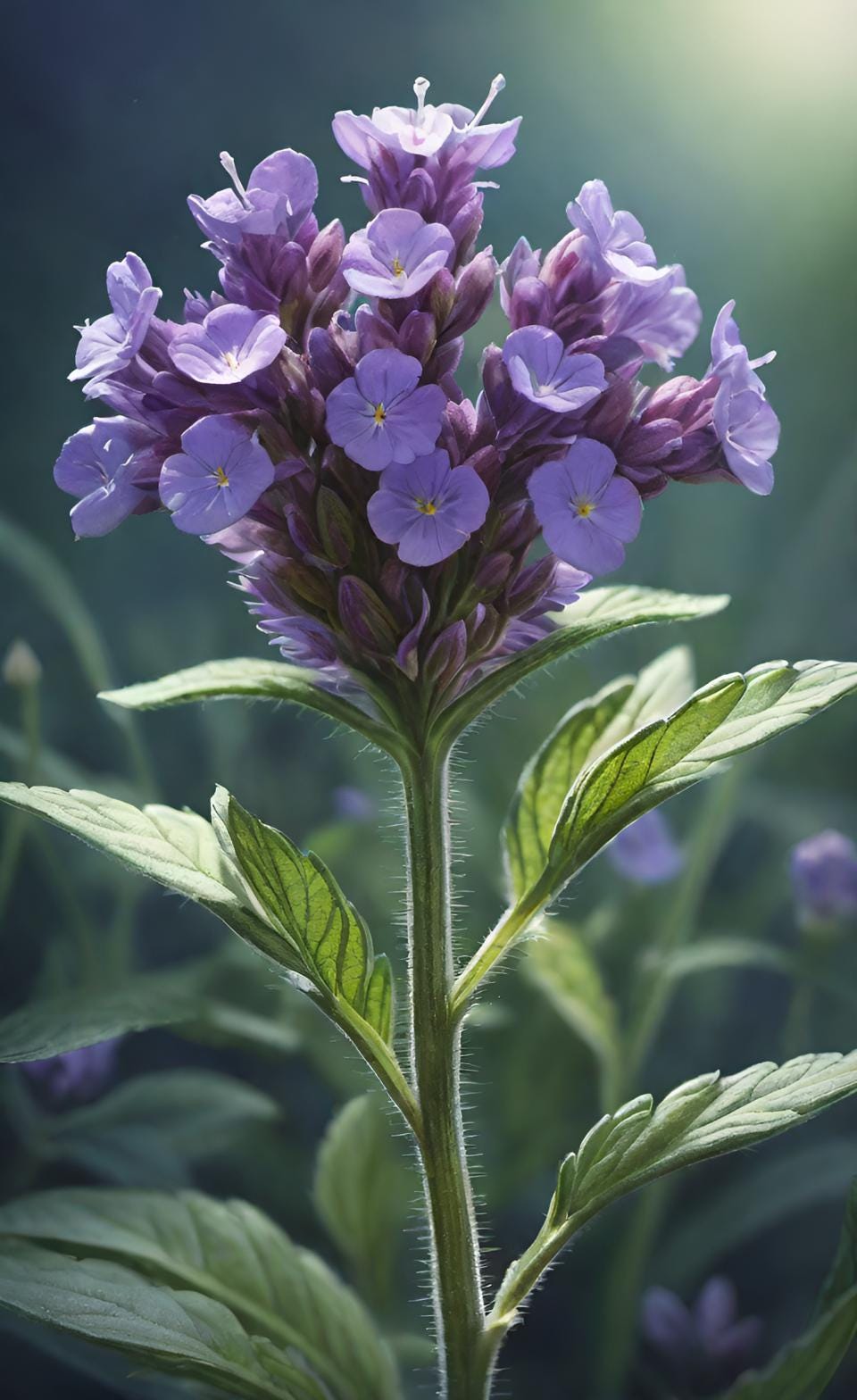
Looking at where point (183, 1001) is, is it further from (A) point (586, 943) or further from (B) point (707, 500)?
Answer: (B) point (707, 500)

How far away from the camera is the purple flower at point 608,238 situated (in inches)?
16.8

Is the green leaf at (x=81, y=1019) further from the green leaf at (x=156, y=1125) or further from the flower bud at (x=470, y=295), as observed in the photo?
the flower bud at (x=470, y=295)

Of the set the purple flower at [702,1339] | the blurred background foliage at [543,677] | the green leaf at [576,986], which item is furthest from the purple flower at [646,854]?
the purple flower at [702,1339]

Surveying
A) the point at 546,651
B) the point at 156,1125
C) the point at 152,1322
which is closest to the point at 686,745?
the point at 546,651

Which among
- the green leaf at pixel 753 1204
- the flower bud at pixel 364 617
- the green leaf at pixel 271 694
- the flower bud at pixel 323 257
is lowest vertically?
the green leaf at pixel 753 1204

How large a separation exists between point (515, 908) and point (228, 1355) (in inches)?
7.6

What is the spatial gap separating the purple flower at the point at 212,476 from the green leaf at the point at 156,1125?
0.47m

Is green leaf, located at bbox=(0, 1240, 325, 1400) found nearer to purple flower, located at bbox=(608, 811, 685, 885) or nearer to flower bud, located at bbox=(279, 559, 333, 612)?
flower bud, located at bbox=(279, 559, 333, 612)

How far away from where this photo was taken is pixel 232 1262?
0.58 metres

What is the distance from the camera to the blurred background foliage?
3.01 ft

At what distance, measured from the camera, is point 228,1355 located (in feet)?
1.60

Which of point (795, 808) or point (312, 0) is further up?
point (312, 0)

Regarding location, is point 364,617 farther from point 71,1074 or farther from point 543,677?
point 543,677

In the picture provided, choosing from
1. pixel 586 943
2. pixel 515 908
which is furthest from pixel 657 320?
pixel 586 943
